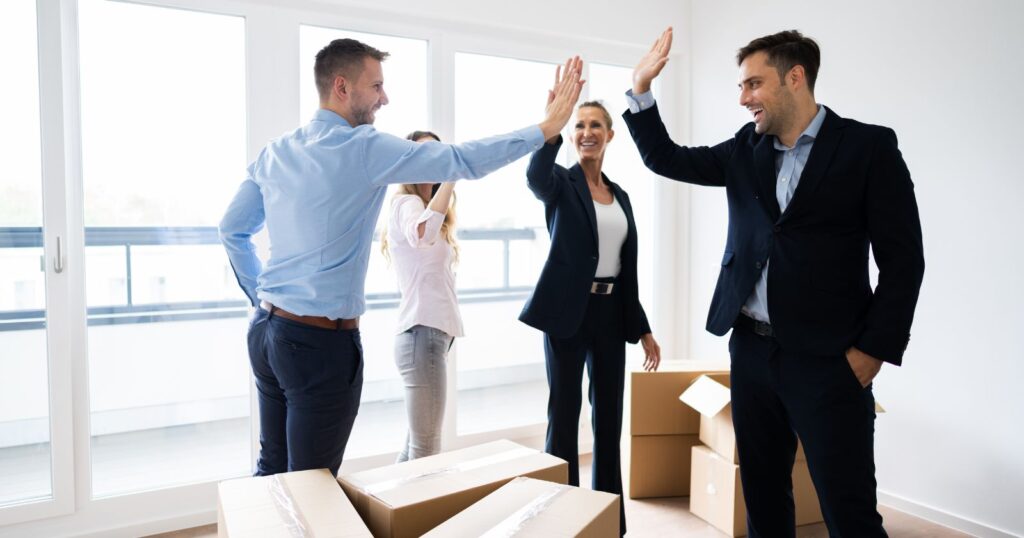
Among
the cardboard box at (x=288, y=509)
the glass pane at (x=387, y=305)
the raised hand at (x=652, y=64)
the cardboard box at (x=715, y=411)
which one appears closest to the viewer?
the cardboard box at (x=288, y=509)

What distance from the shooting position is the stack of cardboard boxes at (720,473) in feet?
8.87

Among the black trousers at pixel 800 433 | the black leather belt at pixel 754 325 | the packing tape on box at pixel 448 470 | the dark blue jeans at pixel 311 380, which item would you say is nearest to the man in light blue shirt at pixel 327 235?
the dark blue jeans at pixel 311 380

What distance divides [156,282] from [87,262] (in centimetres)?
Answer: 25

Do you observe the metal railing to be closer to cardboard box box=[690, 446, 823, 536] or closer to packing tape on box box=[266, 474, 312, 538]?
packing tape on box box=[266, 474, 312, 538]

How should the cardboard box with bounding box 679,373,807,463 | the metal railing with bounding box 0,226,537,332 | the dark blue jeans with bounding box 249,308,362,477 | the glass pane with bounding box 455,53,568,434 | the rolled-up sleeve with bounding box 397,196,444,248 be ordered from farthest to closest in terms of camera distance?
the glass pane with bounding box 455,53,568,434
the cardboard box with bounding box 679,373,807,463
the metal railing with bounding box 0,226,537,332
the rolled-up sleeve with bounding box 397,196,444,248
the dark blue jeans with bounding box 249,308,362,477

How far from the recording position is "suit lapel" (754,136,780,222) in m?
1.82

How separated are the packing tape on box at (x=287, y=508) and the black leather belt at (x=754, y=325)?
1.24 meters

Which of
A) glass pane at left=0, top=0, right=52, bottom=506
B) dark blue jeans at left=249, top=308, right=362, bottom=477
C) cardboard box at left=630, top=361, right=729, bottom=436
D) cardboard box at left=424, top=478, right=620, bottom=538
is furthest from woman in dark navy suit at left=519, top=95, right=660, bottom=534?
glass pane at left=0, top=0, right=52, bottom=506

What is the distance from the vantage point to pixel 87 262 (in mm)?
2615

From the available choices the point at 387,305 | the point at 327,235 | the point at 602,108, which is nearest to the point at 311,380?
the point at 327,235

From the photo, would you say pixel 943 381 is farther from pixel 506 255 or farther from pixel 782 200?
pixel 506 255

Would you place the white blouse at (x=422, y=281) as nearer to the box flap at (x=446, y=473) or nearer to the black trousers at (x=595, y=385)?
the black trousers at (x=595, y=385)

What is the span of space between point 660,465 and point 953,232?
157 centimetres

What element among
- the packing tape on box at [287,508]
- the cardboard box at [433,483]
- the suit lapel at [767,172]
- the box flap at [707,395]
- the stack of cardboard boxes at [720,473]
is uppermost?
the suit lapel at [767,172]
